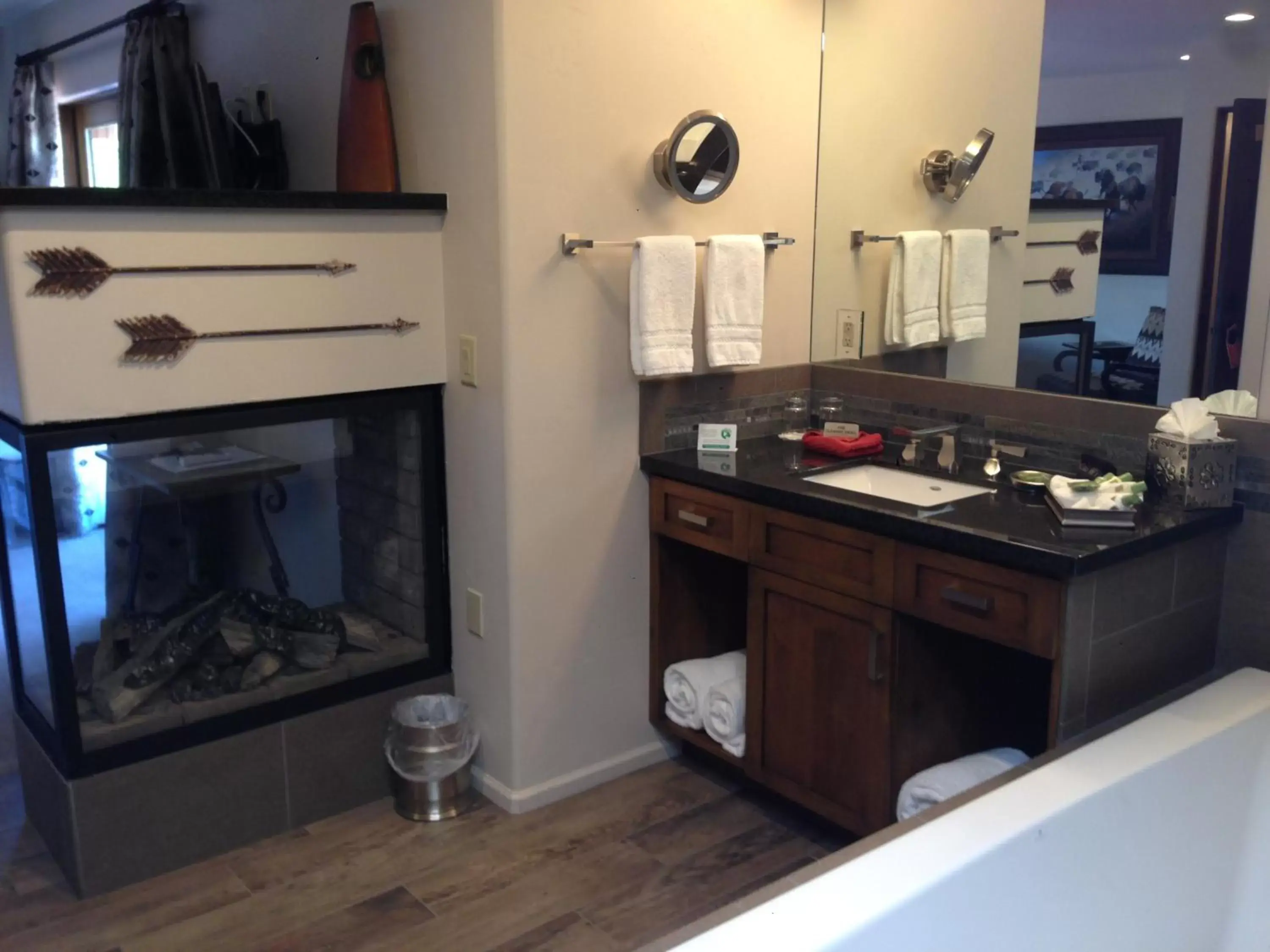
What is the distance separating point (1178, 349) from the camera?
2.38 m

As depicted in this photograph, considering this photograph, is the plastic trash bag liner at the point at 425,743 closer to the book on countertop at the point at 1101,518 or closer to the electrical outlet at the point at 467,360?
the electrical outlet at the point at 467,360

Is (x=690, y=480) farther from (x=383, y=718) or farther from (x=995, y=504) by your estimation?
(x=383, y=718)

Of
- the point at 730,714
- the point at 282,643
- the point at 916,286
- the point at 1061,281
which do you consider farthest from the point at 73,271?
the point at 1061,281

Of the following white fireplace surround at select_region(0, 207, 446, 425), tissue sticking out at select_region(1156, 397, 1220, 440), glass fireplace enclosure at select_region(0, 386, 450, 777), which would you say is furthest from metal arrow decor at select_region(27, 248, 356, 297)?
tissue sticking out at select_region(1156, 397, 1220, 440)

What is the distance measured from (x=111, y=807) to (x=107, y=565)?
0.53 metres

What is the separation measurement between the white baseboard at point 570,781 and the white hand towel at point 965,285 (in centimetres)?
135

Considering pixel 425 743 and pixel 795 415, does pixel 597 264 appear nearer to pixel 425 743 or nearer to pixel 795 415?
pixel 795 415

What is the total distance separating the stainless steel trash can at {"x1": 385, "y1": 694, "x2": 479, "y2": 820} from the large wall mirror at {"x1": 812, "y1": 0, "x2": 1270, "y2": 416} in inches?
57.4

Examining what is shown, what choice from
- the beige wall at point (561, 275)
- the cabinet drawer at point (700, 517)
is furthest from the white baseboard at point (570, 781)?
the cabinet drawer at point (700, 517)

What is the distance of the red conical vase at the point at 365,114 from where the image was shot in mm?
2664

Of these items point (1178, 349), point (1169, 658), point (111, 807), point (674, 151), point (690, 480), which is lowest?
point (111, 807)

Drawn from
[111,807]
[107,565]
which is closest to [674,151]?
[107,565]

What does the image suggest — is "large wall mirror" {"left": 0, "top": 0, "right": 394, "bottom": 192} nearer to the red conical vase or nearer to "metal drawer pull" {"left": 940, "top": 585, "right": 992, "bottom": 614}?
the red conical vase

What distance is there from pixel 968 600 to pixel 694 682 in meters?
0.91
